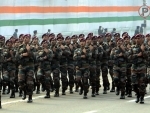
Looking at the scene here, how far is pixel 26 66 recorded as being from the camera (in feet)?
58.0

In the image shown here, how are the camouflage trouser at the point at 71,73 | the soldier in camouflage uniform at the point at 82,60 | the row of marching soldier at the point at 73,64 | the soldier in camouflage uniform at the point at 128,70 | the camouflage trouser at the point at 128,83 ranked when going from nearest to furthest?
1. the row of marching soldier at the point at 73,64
2. the soldier in camouflage uniform at the point at 82,60
3. the soldier in camouflage uniform at the point at 128,70
4. the camouflage trouser at the point at 128,83
5. the camouflage trouser at the point at 71,73

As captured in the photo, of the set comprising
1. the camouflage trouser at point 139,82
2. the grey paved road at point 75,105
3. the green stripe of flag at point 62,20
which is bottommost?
the grey paved road at point 75,105

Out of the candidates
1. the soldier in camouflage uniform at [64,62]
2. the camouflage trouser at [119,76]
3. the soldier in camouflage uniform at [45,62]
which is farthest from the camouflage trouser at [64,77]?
the camouflage trouser at [119,76]

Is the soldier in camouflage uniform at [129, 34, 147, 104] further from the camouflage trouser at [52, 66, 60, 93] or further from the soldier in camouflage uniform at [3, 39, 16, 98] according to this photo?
the soldier in camouflage uniform at [3, 39, 16, 98]

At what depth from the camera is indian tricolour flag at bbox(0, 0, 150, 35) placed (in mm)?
28797

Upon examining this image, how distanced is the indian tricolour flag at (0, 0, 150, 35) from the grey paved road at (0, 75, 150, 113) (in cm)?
988

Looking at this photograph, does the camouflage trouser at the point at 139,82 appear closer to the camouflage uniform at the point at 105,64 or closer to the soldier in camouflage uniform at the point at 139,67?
the soldier in camouflage uniform at the point at 139,67

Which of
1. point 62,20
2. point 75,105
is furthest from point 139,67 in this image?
point 62,20

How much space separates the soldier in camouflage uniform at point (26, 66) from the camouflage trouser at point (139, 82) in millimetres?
2749

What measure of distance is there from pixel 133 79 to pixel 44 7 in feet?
47.1

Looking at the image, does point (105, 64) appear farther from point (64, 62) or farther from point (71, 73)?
point (64, 62)

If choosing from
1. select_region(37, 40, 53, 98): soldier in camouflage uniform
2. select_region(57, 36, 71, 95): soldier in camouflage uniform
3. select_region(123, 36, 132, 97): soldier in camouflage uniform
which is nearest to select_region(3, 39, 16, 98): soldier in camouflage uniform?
select_region(37, 40, 53, 98): soldier in camouflage uniform

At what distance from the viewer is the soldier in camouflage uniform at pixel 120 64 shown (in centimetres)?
1848

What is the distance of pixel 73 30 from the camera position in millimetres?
32969
